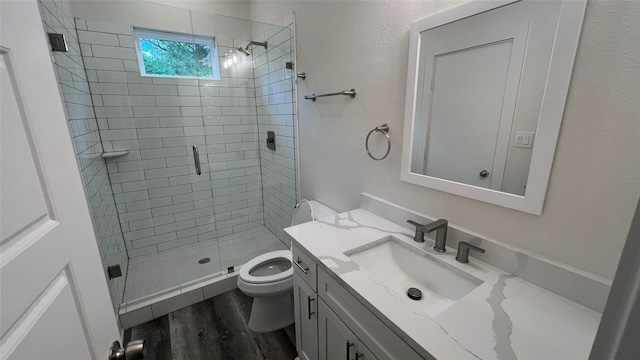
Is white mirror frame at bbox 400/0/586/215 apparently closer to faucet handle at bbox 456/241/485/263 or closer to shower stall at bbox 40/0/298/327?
Result: faucet handle at bbox 456/241/485/263

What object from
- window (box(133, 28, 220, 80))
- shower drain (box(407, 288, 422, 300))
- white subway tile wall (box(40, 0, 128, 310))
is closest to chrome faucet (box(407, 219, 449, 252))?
shower drain (box(407, 288, 422, 300))

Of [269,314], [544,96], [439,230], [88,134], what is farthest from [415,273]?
[88,134]

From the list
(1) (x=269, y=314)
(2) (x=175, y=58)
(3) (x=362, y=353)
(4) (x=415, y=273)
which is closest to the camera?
(3) (x=362, y=353)

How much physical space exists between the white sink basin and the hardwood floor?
93cm

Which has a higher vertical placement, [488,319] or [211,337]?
[488,319]

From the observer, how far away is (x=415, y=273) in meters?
1.10

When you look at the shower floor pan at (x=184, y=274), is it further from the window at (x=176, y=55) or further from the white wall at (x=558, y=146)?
the window at (x=176, y=55)

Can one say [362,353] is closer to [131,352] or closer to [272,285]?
[131,352]

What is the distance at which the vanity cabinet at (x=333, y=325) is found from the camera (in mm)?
790

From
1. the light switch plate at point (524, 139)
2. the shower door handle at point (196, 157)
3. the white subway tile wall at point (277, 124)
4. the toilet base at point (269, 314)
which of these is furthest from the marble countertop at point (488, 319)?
the shower door handle at point (196, 157)

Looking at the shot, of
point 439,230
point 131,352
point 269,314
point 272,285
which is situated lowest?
point 269,314

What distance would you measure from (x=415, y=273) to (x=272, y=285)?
940 millimetres

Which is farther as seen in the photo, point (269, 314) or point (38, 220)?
point (269, 314)

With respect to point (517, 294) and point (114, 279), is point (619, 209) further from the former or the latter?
point (114, 279)
